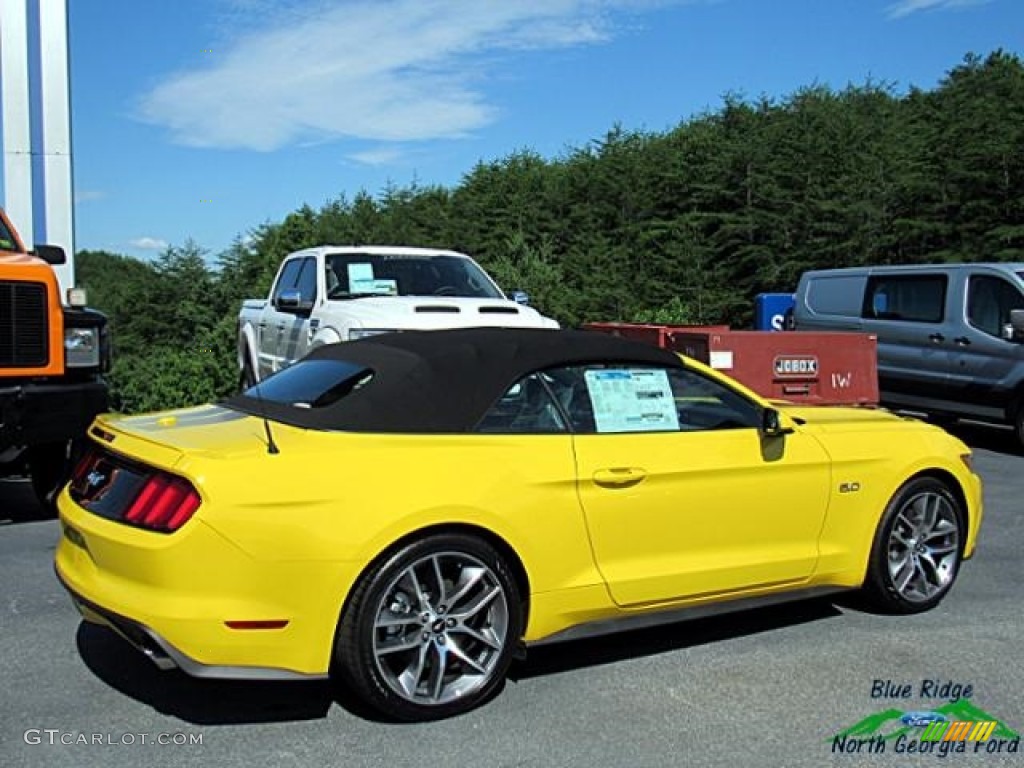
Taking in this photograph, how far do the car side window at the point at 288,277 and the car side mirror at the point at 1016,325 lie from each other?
23.8 feet

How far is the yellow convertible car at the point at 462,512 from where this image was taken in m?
3.59

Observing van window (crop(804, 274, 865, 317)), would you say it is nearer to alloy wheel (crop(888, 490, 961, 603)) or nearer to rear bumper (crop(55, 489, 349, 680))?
alloy wheel (crop(888, 490, 961, 603))

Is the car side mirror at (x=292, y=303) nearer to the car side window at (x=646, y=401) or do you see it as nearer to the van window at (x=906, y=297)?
the car side window at (x=646, y=401)

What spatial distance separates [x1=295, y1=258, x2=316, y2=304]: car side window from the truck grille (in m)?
3.02

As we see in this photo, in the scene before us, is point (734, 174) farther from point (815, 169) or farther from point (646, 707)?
point (646, 707)

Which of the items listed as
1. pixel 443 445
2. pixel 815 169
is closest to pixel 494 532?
pixel 443 445

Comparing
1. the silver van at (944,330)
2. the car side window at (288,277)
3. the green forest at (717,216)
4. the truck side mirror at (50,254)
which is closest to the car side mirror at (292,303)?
the car side window at (288,277)

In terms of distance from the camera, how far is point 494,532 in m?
3.93

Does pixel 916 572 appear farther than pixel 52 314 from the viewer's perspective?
No

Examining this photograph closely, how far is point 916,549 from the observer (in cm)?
525

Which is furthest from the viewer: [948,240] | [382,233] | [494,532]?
[382,233]

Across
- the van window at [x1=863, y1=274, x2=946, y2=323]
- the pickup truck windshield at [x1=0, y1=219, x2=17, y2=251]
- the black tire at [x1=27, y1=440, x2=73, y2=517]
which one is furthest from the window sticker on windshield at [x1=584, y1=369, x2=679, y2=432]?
the van window at [x1=863, y1=274, x2=946, y2=323]

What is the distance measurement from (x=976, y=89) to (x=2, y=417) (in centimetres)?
1776

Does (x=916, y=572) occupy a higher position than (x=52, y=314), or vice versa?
(x=52, y=314)
